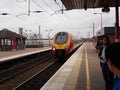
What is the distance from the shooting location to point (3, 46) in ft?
182

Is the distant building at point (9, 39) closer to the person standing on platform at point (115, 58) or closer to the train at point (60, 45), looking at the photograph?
the train at point (60, 45)

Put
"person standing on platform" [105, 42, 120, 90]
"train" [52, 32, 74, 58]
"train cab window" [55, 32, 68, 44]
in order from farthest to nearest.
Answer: "train cab window" [55, 32, 68, 44] → "train" [52, 32, 74, 58] → "person standing on platform" [105, 42, 120, 90]

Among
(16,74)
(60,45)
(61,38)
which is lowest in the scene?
(16,74)

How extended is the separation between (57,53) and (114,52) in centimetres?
2921

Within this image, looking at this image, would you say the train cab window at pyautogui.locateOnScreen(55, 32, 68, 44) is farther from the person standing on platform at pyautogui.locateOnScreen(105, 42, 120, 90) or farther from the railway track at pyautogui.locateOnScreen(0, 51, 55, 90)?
the person standing on platform at pyautogui.locateOnScreen(105, 42, 120, 90)

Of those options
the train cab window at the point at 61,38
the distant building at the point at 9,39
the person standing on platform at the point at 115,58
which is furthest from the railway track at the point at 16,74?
the distant building at the point at 9,39

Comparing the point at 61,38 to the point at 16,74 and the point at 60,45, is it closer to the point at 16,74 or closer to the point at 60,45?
the point at 60,45

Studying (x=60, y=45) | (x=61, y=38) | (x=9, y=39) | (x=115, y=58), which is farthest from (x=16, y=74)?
(x=9, y=39)

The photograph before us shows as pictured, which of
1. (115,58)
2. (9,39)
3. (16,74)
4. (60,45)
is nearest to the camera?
(115,58)

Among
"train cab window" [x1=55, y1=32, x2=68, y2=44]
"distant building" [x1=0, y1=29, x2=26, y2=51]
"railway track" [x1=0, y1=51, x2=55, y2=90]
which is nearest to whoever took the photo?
"railway track" [x1=0, y1=51, x2=55, y2=90]

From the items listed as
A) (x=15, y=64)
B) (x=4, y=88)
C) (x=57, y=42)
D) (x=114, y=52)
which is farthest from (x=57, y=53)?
(x=114, y=52)

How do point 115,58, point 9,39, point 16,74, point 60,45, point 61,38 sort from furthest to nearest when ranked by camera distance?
point 9,39 → point 61,38 → point 60,45 → point 16,74 → point 115,58

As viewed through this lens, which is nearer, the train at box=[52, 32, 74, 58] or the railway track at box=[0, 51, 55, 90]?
the railway track at box=[0, 51, 55, 90]

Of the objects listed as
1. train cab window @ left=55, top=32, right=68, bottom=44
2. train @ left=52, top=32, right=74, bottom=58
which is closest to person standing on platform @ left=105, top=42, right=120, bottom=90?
train @ left=52, top=32, right=74, bottom=58
